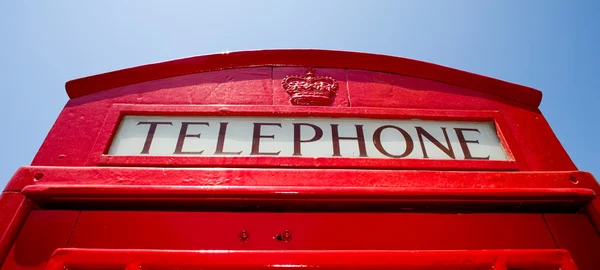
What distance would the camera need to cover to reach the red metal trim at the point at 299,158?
1.72 metres

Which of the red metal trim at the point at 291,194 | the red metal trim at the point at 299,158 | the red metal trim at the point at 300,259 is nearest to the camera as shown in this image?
the red metal trim at the point at 300,259

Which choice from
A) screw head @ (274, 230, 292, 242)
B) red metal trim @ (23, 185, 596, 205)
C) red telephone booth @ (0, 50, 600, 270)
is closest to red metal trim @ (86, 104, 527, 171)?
red telephone booth @ (0, 50, 600, 270)

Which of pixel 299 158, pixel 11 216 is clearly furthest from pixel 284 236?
pixel 11 216

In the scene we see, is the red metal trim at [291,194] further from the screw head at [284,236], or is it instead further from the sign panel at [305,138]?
the sign panel at [305,138]

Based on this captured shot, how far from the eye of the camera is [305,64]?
2324 mm

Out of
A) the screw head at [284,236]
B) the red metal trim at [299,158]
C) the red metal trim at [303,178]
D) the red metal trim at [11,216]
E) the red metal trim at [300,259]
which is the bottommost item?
the red metal trim at [300,259]

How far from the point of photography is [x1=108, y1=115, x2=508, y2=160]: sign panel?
5.89ft

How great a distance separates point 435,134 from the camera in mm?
1927

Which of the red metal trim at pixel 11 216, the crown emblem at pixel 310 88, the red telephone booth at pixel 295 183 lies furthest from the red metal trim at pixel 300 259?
the crown emblem at pixel 310 88

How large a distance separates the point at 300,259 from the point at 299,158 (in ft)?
1.53

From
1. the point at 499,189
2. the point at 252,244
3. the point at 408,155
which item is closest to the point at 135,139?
the point at 252,244

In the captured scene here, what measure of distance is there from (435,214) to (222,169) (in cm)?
80

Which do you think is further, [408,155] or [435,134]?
[435,134]

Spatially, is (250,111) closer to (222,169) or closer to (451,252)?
(222,169)
